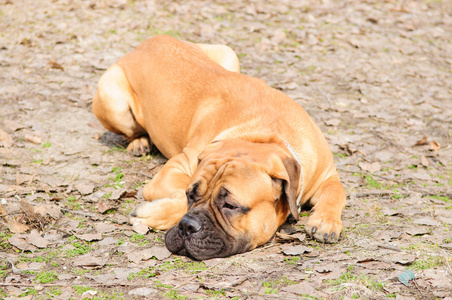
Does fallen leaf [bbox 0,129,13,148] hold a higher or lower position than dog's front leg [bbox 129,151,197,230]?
lower

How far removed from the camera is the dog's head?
3625 mm

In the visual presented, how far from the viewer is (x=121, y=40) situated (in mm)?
9031

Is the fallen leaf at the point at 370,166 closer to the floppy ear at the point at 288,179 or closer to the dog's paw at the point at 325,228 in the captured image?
the dog's paw at the point at 325,228

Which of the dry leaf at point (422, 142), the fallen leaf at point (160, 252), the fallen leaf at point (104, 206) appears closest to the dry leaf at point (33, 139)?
the fallen leaf at point (104, 206)

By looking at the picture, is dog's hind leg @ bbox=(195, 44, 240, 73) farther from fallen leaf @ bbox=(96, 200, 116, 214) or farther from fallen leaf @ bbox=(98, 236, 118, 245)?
fallen leaf @ bbox=(98, 236, 118, 245)

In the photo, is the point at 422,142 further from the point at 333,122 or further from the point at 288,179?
the point at 288,179

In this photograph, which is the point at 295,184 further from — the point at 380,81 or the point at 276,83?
the point at 380,81

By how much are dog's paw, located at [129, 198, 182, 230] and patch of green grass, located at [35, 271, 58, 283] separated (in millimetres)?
965

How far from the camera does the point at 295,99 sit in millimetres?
7379

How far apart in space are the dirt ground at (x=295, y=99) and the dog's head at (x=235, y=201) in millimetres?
147

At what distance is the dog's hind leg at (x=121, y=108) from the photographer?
6.13 metres

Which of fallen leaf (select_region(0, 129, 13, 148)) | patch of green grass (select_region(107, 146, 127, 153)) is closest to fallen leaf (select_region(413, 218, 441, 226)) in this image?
patch of green grass (select_region(107, 146, 127, 153))

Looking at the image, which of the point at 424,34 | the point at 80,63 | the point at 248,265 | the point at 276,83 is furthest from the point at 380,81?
the point at 248,265

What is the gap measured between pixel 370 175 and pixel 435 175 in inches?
29.3
